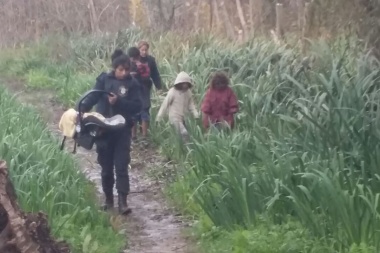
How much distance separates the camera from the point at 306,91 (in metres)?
9.59

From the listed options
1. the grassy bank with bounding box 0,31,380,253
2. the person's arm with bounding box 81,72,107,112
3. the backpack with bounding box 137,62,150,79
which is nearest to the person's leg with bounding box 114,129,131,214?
the person's arm with bounding box 81,72,107,112

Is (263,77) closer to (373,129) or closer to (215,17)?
(373,129)

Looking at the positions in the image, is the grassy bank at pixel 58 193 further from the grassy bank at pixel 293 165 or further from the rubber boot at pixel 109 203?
the grassy bank at pixel 293 165

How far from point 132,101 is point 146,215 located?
48.0 inches

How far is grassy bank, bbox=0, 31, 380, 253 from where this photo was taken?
6766mm

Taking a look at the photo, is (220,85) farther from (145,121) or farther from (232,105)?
(145,121)

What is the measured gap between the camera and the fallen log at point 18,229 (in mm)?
5586

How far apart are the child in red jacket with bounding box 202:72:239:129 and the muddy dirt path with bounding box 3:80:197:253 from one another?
1.06m

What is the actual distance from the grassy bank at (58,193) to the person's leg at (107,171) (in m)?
0.18

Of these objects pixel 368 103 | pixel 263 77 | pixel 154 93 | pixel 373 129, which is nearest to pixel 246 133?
pixel 368 103

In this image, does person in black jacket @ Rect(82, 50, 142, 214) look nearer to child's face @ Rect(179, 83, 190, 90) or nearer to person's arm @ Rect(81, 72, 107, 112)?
person's arm @ Rect(81, 72, 107, 112)

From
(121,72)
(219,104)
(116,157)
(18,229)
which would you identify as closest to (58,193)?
(116,157)

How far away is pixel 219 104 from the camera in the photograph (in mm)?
10875

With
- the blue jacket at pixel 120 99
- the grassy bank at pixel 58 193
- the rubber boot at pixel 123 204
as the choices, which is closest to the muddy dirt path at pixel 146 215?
the rubber boot at pixel 123 204
